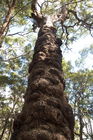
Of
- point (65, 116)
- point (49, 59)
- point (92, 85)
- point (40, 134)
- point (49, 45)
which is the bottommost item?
point (40, 134)

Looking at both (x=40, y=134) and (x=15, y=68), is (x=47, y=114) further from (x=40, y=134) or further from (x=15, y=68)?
(x=15, y=68)

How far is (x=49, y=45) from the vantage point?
2.98 meters

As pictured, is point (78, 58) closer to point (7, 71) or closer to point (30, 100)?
point (7, 71)

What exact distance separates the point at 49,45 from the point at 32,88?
5.24 feet

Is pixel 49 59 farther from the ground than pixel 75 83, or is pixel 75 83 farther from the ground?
pixel 75 83

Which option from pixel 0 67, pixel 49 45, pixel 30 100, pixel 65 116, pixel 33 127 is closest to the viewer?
pixel 33 127

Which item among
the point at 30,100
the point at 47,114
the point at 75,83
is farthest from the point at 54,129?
the point at 75,83

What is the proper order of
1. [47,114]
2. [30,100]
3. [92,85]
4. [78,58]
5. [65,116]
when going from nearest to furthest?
[47,114] → [65,116] → [30,100] → [92,85] → [78,58]

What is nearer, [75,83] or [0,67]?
[0,67]

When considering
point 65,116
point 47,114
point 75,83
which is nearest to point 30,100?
point 47,114

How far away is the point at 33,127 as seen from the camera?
1241mm

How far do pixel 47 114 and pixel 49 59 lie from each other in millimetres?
1365

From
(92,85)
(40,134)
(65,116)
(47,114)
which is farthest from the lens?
(92,85)

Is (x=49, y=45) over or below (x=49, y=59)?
over
